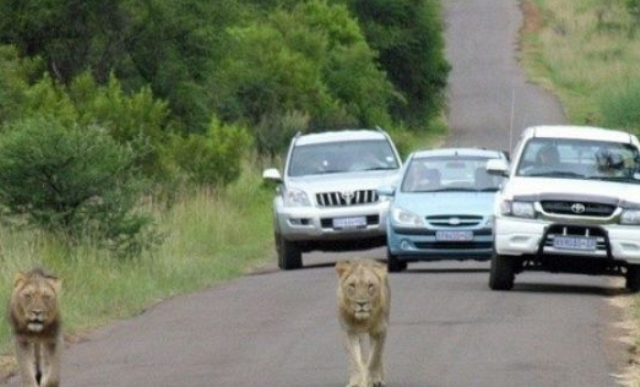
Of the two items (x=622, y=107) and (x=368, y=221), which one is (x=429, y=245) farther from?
(x=622, y=107)

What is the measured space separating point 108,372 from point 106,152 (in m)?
9.25

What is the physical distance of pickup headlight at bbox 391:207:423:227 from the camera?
2611 centimetres

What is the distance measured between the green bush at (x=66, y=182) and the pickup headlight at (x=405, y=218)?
3.20 metres

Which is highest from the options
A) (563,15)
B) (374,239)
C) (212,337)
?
(212,337)

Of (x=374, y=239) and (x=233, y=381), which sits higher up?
(x=233, y=381)

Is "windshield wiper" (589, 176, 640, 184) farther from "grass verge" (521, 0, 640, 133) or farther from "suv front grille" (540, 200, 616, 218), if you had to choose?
"grass verge" (521, 0, 640, 133)

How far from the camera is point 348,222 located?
28359mm

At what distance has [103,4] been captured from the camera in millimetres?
40188

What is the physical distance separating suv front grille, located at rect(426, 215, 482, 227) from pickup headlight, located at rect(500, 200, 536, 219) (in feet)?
12.0

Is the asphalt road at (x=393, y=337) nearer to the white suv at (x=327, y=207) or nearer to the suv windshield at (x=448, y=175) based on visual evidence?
the white suv at (x=327, y=207)

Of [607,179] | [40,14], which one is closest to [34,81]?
[40,14]

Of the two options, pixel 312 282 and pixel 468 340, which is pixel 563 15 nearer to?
pixel 312 282

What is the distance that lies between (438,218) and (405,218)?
405 mm

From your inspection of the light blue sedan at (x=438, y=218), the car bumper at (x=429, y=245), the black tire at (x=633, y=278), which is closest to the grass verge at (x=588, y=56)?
the light blue sedan at (x=438, y=218)
